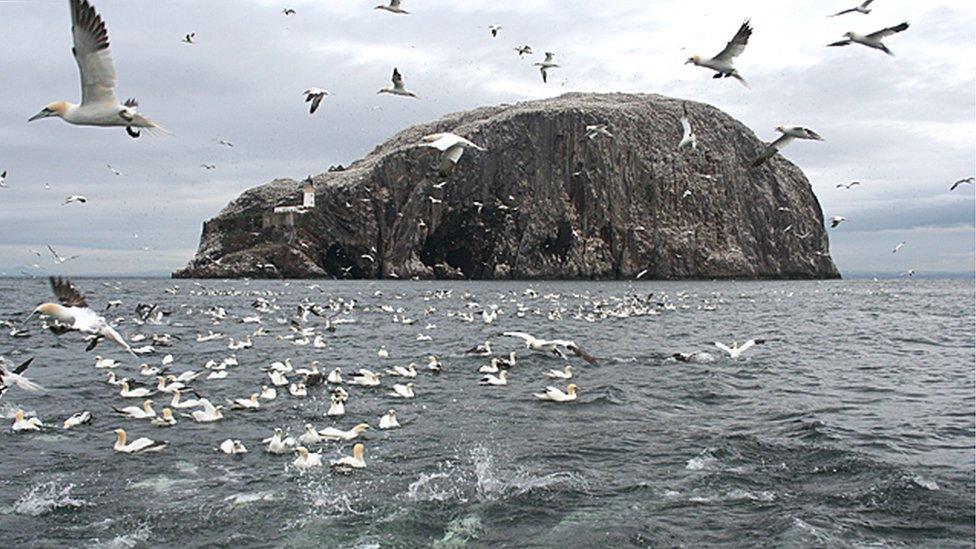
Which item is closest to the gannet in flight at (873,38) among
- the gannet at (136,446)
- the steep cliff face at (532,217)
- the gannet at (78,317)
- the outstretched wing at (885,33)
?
the outstretched wing at (885,33)

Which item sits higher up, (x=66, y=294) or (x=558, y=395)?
(x=66, y=294)

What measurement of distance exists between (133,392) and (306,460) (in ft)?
26.4

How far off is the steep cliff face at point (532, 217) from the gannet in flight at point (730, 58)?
9306 cm

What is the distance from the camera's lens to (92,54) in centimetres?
784

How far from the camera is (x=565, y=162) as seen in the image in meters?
115

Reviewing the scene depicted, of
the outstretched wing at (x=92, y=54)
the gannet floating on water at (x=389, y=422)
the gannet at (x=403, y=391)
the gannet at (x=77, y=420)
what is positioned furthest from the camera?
the gannet at (x=403, y=391)

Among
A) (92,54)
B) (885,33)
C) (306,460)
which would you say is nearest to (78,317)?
(92,54)

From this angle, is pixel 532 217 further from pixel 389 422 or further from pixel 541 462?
pixel 541 462

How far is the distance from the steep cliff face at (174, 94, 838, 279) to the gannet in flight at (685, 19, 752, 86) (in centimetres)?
9306

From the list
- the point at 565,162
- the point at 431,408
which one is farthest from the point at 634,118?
the point at 431,408

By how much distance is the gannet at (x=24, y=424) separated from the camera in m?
15.4

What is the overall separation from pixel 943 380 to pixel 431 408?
45.6ft

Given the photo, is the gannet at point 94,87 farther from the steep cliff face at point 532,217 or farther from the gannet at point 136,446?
the steep cliff face at point 532,217

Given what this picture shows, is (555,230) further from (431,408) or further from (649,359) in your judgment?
(431,408)
